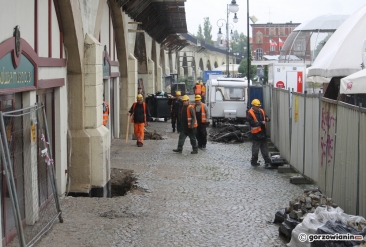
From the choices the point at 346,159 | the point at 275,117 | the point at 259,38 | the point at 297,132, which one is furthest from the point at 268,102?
the point at 259,38

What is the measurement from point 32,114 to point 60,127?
2.93m

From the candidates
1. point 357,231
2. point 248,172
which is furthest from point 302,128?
point 357,231

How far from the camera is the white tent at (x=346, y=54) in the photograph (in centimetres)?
1491

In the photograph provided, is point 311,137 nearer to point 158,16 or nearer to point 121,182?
point 121,182

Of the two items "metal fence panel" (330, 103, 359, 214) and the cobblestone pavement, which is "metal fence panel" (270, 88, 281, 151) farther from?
"metal fence panel" (330, 103, 359, 214)

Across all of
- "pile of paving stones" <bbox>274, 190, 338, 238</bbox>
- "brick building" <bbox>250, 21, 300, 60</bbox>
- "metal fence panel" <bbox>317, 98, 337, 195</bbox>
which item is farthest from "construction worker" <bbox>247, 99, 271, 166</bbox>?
"brick building" <bbox>250, 21, 300, 60</bbox>

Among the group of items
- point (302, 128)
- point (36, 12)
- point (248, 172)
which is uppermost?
point (36, 12)

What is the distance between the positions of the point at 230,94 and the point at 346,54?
1381 centimetres

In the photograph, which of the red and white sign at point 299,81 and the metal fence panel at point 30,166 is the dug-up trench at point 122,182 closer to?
the metal fence panel at point 30,166

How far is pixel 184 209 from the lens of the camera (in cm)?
1108

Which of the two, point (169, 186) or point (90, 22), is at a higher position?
point (90, 22)

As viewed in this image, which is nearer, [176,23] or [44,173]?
[44,173]

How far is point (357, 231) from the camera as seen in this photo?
7.51m

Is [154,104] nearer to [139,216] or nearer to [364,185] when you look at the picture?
[139,216]
